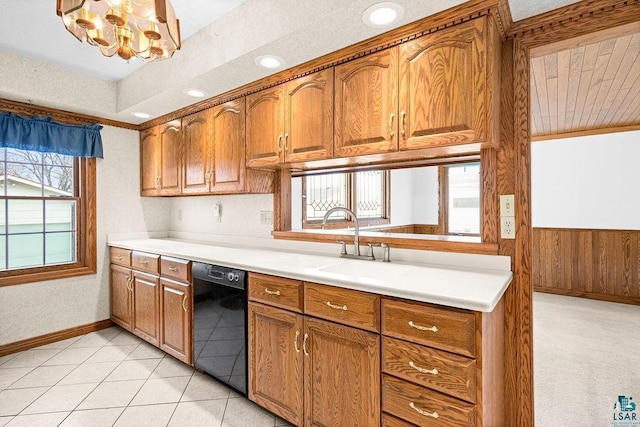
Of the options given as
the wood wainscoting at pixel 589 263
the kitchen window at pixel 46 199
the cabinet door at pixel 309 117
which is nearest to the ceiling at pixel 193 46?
the cabinet door at pixel 309 117

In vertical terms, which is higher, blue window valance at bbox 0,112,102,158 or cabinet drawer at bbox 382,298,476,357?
blue window valance at bbox 0,112,102,158

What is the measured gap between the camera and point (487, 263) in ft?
5.79

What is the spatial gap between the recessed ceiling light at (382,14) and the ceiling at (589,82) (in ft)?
2.62

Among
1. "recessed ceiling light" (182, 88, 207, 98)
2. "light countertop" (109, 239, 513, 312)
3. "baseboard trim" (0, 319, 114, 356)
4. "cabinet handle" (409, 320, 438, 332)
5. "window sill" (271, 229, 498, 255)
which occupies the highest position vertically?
"recessed ceiling light" (182, 88, 207, 98)

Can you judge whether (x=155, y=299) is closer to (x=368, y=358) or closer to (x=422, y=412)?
(x=368, y=358)

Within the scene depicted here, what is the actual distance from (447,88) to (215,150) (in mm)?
1954

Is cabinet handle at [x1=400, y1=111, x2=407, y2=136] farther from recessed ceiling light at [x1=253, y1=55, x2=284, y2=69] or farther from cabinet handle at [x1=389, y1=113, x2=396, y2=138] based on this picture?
recessed ceiling light at [x1=253, y1=55, x2=284, y2=69]

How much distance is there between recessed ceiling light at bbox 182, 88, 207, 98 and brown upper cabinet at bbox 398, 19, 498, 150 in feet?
5.50

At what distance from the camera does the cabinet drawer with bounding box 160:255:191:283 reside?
Answer: 7.70ft

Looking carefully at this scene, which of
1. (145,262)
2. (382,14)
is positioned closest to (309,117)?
(382,14)

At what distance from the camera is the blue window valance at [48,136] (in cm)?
271

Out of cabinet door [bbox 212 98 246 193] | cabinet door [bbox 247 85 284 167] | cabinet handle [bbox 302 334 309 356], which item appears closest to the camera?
cabinet handle [bbox 302 334 309 356]

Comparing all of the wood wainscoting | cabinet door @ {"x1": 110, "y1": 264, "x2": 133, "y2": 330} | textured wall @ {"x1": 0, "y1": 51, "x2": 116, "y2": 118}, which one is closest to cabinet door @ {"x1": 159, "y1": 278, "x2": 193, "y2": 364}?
cabinet door @ {"x1": 110, "y1": 264, "x2": 133, "y2": 330}

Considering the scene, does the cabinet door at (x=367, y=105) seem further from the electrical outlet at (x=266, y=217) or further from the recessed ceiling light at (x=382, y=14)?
the electrical outlet at (x=266, y=217)
